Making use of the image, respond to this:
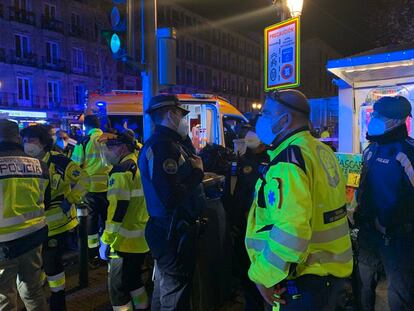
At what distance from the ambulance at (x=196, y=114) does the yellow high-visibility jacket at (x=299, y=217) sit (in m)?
8.57

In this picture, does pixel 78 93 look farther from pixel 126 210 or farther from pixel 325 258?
pixel 325 258

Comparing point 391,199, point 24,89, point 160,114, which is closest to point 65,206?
point 160,114

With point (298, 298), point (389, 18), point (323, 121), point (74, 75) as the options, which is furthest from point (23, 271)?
point (74, 75)

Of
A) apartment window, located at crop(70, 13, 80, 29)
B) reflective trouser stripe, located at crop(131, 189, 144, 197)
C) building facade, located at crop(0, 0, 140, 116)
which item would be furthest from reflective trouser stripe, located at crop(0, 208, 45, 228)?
apartment window, located at crop(70, 13, 80, 29)

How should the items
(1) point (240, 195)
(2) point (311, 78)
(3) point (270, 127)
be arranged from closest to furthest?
(3) point (270, 127) → (1) point (240, 195) → (2) point (311, 78)

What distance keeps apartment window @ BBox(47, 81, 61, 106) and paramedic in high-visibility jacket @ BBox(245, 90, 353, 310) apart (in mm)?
40175

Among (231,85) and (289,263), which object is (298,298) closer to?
(289,263)

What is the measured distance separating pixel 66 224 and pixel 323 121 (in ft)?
44.5

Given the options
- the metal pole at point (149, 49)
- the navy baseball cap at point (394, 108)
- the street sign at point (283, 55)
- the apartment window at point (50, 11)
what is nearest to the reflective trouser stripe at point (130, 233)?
the metal pole at point (149, 49)

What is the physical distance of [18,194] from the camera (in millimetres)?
3426

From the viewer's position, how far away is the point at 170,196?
308 centimetres

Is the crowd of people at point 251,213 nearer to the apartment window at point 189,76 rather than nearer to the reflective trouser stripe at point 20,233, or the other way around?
the reflective trouser stripe at point 20,233

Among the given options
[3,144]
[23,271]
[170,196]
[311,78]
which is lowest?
[23,271]

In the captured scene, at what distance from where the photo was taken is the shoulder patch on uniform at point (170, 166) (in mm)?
3088
